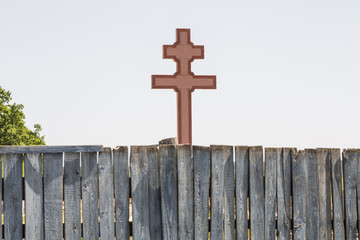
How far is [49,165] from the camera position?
5590 mm

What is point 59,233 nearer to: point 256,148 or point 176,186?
point 176,186

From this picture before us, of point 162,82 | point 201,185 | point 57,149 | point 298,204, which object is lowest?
point 298,204

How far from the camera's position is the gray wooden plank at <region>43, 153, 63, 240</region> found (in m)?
5.59

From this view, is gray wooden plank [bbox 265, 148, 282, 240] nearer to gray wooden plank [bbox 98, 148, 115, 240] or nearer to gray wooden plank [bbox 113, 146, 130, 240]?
gray wooden plank [bbox 113, 146, 130, 240]

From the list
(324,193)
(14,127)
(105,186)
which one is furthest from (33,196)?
(14,127)

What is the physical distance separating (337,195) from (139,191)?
235cm

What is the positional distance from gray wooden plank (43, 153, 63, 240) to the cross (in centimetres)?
357

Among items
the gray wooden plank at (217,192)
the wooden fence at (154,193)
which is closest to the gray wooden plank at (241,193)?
the wooden fence at (154,193)

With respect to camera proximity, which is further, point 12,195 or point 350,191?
point 350,191

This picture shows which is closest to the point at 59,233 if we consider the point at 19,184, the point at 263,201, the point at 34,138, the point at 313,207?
the point at 19,184

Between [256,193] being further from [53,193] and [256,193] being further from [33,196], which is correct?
[33,196]

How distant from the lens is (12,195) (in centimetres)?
558

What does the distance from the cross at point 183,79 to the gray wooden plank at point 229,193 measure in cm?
317

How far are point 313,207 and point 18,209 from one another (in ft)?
11.0
